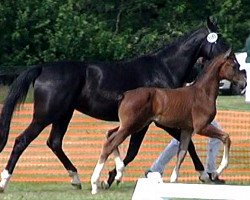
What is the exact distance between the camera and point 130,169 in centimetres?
1428

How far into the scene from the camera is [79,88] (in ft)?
38.1

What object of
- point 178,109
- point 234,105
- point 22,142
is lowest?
point 234,105

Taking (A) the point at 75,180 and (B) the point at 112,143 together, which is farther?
(A) the point at 75,180

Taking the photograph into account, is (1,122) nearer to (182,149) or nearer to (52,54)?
(182,149)

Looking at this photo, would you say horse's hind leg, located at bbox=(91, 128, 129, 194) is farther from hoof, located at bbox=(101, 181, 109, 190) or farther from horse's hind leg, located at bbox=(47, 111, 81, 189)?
horse's hind leg, located at bbox=(47, 111, 81, 189)

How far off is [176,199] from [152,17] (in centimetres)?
4216

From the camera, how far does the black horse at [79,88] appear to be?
11492 mm

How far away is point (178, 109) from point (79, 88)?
51.9 inches

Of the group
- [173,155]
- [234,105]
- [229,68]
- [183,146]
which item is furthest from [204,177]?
[234,105]

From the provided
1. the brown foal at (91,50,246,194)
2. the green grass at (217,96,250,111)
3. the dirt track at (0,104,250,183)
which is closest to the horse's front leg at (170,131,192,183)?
the brown foal at (91,50,246,194)

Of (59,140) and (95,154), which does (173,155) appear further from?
(95,154)

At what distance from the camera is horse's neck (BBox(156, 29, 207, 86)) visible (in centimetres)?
1199

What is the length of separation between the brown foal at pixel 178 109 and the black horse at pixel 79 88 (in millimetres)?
454

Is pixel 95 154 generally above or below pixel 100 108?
below
